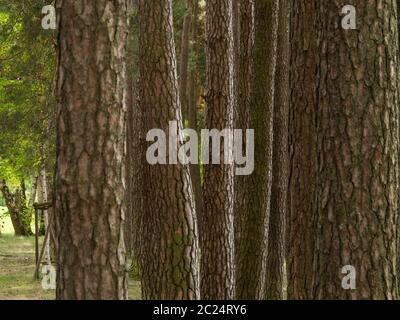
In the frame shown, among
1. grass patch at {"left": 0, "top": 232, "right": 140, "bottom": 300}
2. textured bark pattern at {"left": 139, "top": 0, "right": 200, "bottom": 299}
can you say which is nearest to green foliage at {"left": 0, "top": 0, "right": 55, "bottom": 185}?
grass patch at {"left": 0, "top": 232, "right": 140, "bottom": 300}

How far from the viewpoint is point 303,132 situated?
9.35 metres

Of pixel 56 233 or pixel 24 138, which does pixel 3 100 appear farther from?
pixel 56 233

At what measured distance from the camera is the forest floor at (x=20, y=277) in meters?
18.1

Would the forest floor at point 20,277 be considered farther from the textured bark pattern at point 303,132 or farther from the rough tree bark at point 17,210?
the textured bark pattern at point 303,132

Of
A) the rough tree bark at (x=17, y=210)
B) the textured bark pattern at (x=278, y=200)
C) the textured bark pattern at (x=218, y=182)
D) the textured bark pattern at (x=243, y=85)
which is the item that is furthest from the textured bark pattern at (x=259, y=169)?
the rough tree bark at (x=17, y=210)

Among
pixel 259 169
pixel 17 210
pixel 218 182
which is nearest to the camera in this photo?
pixel 218 182

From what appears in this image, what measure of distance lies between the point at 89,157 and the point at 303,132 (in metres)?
4.26

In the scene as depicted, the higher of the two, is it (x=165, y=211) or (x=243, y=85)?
(x=243, y=85)

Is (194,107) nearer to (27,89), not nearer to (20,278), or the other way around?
(27,89)

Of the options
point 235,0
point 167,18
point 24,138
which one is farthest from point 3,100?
point 167,18

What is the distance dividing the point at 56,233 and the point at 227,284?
21.0ft

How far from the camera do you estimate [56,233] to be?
18.5ft

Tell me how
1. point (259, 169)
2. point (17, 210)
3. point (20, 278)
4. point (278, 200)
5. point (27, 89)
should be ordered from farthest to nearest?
point (17, 210)
point (27, 89)
point (20, 278)
point (278, 200)
point (259, 169)

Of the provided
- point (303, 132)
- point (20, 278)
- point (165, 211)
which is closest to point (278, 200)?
point (303, 132)
